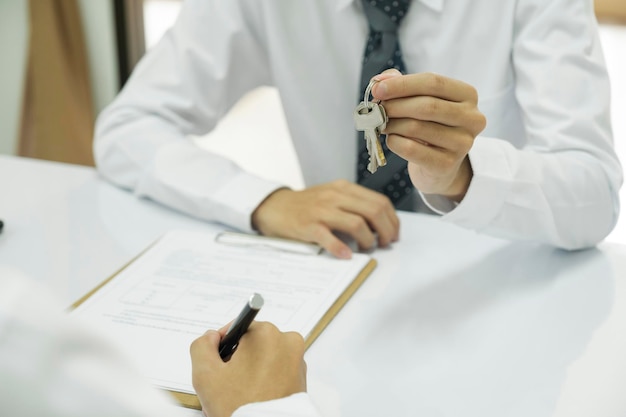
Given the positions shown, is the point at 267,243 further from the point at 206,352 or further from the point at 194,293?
the point at 206,352

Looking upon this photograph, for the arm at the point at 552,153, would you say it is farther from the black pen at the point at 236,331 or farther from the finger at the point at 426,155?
the black pen at the point at 236,331

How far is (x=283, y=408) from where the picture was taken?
582 millimetres

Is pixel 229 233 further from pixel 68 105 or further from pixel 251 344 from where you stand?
pixel 68 105

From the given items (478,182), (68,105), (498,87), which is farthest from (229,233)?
(68,105)

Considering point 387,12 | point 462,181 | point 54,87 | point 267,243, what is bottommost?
point 54,87

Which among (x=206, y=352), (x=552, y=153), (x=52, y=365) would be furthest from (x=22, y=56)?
(x=52, y=365)

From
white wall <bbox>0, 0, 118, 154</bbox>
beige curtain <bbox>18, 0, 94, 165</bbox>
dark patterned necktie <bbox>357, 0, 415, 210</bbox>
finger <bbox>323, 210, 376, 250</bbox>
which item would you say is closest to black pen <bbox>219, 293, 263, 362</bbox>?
finger <bbox>323, 210, 376, 250</bbox>

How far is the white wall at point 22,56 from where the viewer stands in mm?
2443

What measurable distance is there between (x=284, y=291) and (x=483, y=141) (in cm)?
29

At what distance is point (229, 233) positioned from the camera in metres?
1.01

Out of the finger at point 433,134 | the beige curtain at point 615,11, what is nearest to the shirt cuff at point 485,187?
the finger at point 433,134

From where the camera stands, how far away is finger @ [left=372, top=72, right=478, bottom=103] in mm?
720

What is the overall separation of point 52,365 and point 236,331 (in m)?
0.31

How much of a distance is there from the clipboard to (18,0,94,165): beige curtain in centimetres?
158
